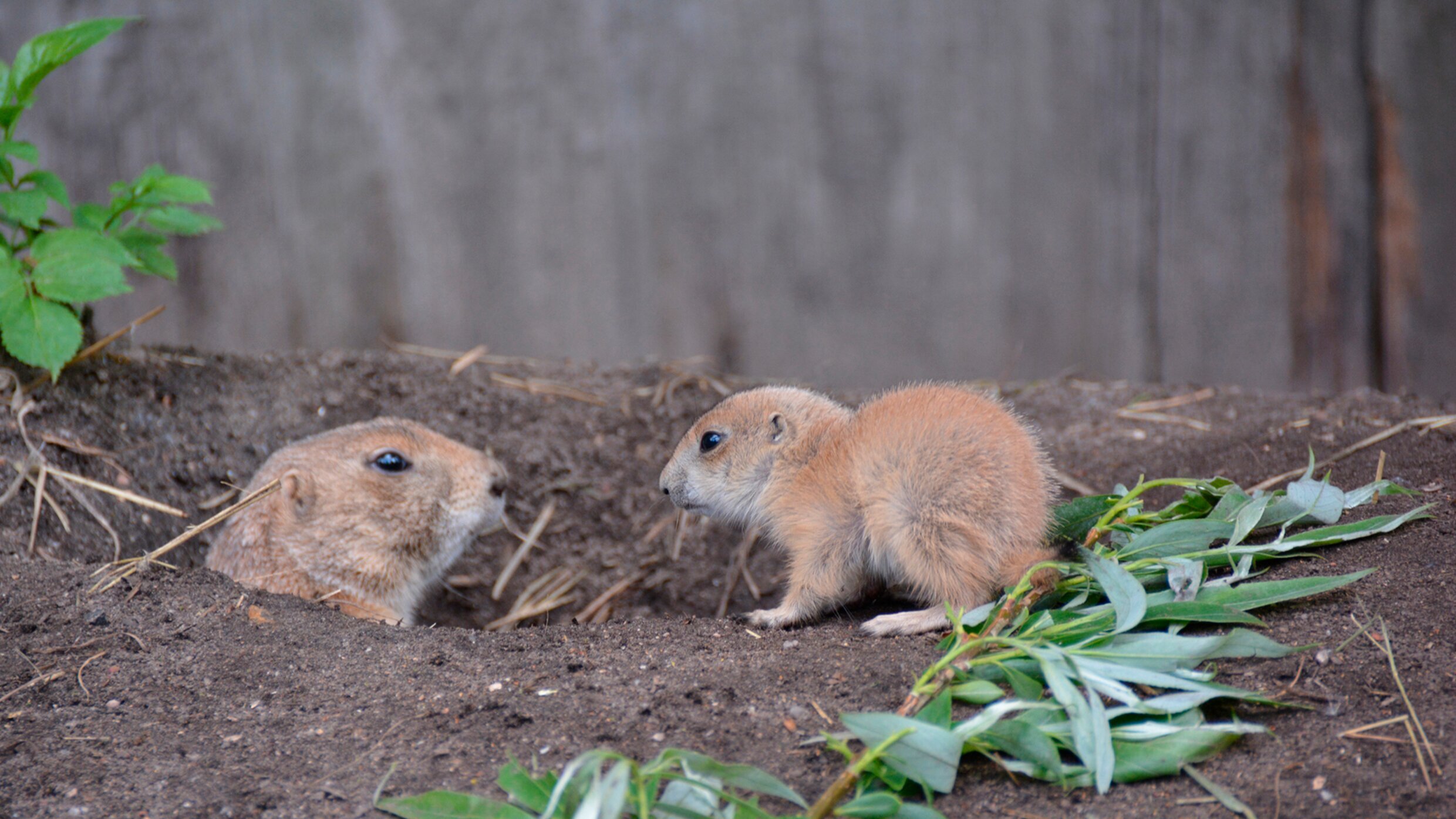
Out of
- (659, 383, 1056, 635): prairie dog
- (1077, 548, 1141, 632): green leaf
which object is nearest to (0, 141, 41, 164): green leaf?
(659, 383, 1056, 635): prairie dog

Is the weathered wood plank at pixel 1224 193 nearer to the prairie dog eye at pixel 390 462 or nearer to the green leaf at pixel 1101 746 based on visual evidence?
the green leaf at pixel 1101 746

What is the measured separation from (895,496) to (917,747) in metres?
1.15

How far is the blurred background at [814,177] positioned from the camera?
4621 millimetres

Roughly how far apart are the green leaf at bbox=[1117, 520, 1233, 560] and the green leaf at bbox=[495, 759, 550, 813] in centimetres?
178

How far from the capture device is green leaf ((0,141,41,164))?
3238 millimetres

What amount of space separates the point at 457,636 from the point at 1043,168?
3681mm

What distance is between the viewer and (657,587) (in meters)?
4.37

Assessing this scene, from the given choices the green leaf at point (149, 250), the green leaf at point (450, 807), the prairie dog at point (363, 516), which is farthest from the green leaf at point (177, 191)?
the green leaf at point (450, 807)

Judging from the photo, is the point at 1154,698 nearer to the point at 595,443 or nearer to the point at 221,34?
the point at 595,443

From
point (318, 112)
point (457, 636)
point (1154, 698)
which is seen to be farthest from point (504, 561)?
point (1154, 698)

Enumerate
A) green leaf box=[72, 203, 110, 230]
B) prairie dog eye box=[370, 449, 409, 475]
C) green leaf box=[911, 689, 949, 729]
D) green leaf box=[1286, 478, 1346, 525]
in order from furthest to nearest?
prairie dog eye box=[370, 449, 409, 475], green leaf box=[72, 203, 110, 230], green leaf box=[1286, 478, 1346, 525], green leaf box=[911, 689, 949, 729]

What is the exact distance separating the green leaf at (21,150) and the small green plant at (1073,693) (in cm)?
272

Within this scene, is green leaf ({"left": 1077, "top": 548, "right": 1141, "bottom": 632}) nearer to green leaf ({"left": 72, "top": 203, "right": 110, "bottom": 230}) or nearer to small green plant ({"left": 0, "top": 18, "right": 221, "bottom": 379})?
small green plant ({"left": 0, "top": 18, "right": 221, "bottom": 379})

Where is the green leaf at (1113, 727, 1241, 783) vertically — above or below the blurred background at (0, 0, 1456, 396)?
below
